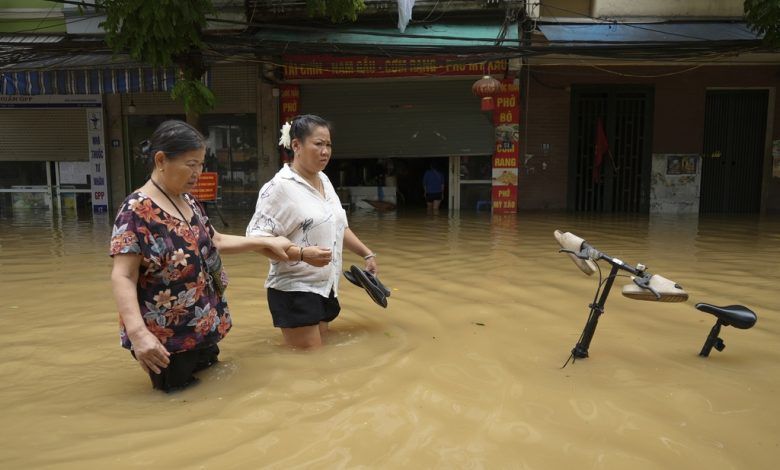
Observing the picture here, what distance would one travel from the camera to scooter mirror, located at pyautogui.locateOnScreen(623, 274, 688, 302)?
2.67 m

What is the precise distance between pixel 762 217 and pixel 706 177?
5.77 feet

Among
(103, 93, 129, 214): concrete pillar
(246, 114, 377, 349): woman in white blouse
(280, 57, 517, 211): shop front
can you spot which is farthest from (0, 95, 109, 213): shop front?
(246, 114, 377, 349): woman in white blouse

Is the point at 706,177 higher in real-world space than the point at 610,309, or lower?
higher

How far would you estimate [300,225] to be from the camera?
125 inches

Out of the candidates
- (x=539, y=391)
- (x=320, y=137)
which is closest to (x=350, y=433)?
(x=539, y=391)

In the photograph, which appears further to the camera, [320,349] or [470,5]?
[470,5]

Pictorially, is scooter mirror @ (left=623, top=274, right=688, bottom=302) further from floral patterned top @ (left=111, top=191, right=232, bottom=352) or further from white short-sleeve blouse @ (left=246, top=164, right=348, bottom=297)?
floral patterned top @ (left=111, top=191, right=232, bottom=352)

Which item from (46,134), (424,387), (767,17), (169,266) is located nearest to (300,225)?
(169,266)

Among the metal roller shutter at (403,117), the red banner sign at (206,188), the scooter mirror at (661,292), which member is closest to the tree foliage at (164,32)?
the red banner sign at (206,188)

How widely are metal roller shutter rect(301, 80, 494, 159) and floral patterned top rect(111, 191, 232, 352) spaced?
10.4 meters

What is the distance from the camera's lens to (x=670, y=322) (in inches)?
148

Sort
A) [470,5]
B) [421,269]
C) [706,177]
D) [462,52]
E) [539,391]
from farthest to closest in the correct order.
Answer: [706,177] → [470,5] → [462,52] → [421,269] → [539,391]

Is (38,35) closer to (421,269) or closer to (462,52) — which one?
(462,52)

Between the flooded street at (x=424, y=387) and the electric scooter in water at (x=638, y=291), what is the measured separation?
14 cm
